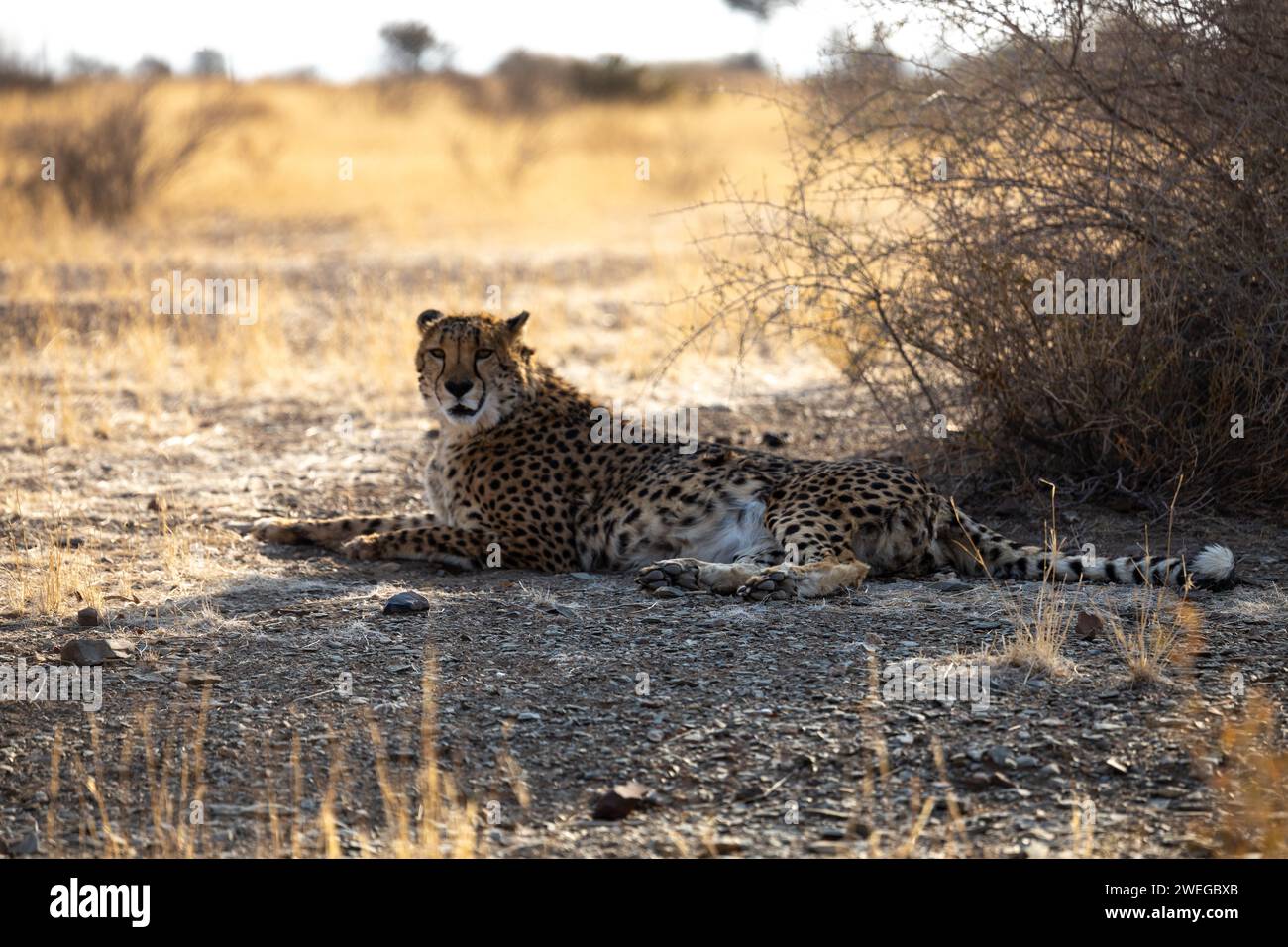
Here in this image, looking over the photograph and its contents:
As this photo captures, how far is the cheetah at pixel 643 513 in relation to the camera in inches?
206

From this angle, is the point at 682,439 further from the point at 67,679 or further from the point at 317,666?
the point at 67,679

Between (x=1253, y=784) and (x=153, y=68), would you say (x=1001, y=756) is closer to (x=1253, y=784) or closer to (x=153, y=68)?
(x=1253, y=784)

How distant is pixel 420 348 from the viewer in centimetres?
613

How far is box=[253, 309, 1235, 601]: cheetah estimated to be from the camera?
206 inches

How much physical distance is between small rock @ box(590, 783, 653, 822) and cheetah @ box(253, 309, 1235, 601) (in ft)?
5.29

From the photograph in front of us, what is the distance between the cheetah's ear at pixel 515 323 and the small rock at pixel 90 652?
2.19m

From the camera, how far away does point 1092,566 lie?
5.20 meters

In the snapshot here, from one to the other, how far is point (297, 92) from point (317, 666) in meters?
34.3

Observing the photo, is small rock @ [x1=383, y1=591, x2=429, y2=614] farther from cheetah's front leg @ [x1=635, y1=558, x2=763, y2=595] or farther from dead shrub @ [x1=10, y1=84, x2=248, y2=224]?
dead shrub @ [x1=10, y1=84, x2=248, y2=224]

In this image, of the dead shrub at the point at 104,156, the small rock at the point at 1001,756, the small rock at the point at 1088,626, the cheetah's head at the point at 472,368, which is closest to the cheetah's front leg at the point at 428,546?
the cheetah's head at the point at 472,368

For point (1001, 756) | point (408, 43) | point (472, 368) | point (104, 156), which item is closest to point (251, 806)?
point (1001, 756)

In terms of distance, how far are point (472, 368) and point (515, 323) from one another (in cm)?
27
